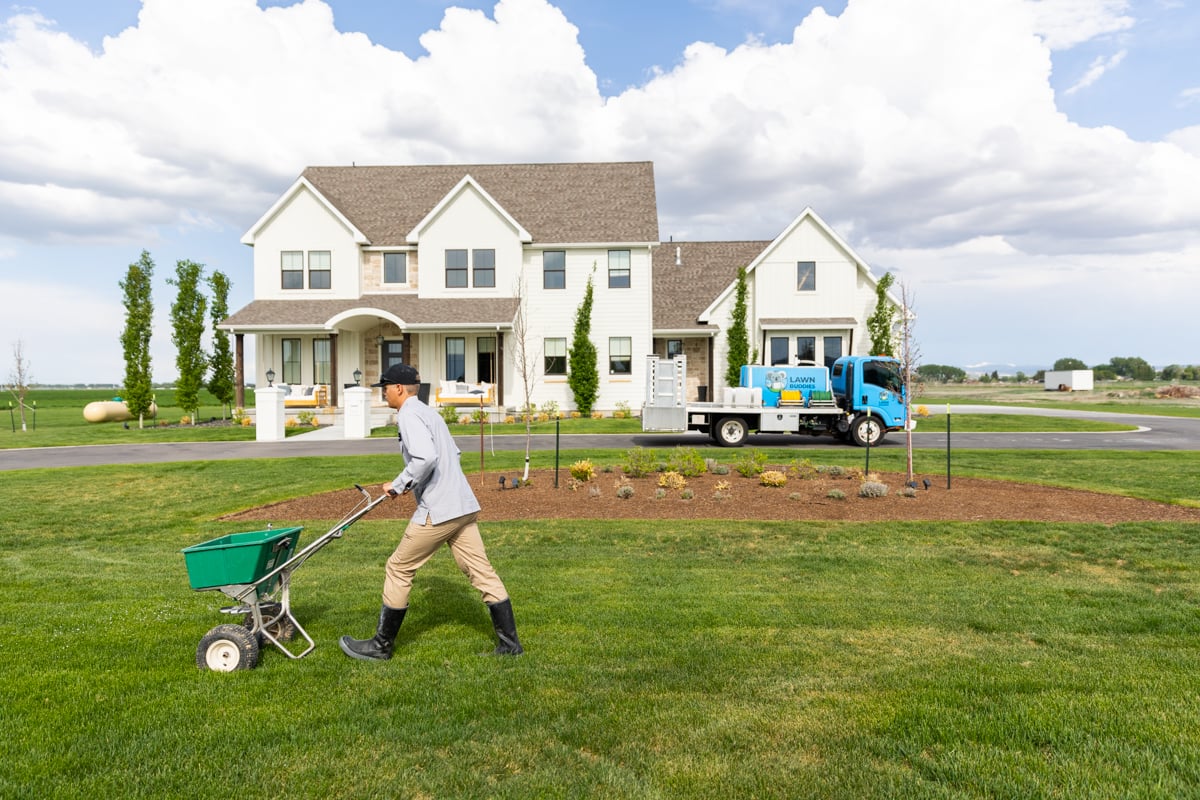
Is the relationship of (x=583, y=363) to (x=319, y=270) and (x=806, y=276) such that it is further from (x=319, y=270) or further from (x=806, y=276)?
(x=319, y=270)

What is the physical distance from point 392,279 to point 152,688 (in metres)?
28.4

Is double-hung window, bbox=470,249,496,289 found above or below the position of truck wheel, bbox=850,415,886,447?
above

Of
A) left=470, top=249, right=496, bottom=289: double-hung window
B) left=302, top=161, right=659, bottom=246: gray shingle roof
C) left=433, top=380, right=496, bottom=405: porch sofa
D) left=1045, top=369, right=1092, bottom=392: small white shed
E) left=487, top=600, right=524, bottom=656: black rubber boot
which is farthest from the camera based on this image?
left=1045, top=369, right=1092, bottom=392: small white shed

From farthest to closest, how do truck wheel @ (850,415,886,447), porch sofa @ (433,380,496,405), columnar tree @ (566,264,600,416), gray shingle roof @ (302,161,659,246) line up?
1. gray shingle roof @ (302,161,659,246)
2. columnar tree @ (566,264,600,416)
3. porch sofa @ (433,380,496,405)
4. truck wheel @ (850,415,886,447)

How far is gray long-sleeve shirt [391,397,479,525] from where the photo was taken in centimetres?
514

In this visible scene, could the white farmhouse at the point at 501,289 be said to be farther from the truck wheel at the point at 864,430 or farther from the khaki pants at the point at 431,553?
the khaki pants at the point at 431,553

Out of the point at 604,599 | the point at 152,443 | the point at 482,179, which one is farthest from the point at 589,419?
the point at 604,599

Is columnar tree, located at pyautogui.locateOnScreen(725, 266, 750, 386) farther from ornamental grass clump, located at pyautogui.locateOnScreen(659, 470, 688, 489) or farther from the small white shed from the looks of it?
the small white shed

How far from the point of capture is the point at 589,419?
29516 mm

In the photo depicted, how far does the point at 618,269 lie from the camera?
31219 millimetres

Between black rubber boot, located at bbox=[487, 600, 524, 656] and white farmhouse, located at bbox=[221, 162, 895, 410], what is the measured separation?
2411cm

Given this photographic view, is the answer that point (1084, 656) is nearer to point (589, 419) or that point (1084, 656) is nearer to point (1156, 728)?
point (1156, 728)

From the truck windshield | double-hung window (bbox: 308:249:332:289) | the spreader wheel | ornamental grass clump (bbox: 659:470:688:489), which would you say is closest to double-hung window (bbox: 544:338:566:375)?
double-hung window (bbox: 308:249:332:289)

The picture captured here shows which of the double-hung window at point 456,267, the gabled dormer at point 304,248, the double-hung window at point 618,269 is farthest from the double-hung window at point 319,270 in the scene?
the double-hung window at point 618,269
